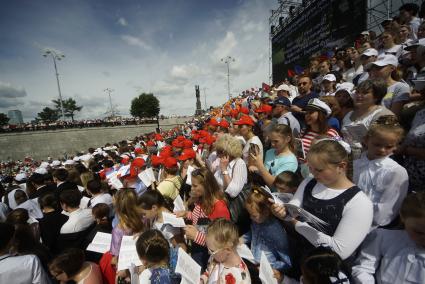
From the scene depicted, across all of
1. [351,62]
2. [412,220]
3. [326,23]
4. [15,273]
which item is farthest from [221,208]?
[326,23]

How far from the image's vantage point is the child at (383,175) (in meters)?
1.61

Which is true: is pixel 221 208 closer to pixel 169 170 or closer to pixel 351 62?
pixel 169 170

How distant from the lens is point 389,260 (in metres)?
1.35

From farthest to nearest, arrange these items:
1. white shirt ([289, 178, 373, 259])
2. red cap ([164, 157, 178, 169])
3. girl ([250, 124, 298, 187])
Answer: red cap ([164, 157, 178, 169]) < girl ([250, 124, 298, 187]) < white shirt ([289, 178, 373, 259])

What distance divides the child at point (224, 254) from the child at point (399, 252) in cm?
86

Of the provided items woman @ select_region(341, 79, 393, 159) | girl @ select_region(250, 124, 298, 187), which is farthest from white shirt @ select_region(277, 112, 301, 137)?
woman @ select_region(341, 79, 393, 159)

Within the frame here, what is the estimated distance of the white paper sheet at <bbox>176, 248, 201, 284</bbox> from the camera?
5.71 ft

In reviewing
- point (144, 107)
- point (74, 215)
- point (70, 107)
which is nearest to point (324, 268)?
point (74, 215)

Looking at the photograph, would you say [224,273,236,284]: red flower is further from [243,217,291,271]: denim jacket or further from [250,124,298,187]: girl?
[250,124,298,187]: girl

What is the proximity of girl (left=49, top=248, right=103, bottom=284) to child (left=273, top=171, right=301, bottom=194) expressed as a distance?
7.29 feet

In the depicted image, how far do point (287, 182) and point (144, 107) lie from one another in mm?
57880

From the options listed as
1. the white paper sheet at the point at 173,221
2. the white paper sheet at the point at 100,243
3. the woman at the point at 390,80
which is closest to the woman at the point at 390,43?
the woman at the point at 390,80

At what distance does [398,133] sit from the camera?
174 cm

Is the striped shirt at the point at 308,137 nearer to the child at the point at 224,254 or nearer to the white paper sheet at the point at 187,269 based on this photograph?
the child at the point at 224,254
